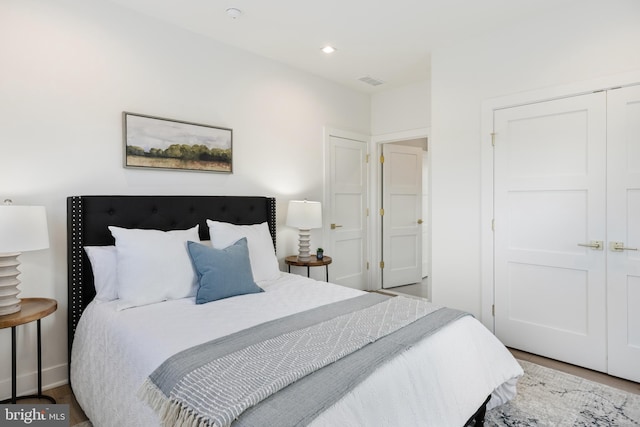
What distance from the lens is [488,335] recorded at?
201cm

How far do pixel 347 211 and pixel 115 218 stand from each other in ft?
8.88

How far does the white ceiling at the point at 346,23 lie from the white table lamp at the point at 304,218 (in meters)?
1.49

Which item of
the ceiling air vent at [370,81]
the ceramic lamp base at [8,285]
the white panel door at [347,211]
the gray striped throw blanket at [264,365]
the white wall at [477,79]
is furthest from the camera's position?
the white panel door at [347,211]

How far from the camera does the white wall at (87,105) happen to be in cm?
229

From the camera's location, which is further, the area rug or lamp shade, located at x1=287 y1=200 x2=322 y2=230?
lamp shade, located at x1=287 y1=200 x2=322 y2=230

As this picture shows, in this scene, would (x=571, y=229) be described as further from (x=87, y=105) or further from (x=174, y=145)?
(x=87, y=105)

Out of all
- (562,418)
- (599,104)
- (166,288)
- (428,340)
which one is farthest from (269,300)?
(599,104)

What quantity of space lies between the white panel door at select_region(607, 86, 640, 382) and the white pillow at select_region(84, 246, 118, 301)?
3.39 metres

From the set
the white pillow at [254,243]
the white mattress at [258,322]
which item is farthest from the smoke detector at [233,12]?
the white mattress at [258,322]

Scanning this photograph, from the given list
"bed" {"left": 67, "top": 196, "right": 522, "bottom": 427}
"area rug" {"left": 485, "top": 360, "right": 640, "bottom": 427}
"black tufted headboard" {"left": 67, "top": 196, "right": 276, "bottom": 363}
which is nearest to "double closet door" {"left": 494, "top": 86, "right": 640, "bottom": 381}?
"area rug" {"left": 485, "top": 360, "right": 640, "bottom": 427}

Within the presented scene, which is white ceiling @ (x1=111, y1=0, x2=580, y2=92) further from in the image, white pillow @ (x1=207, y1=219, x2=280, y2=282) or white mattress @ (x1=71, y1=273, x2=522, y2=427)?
white mattress @ (x1=71, y1=273, x2=522, y2=427)

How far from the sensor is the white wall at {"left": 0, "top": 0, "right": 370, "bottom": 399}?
229 cm

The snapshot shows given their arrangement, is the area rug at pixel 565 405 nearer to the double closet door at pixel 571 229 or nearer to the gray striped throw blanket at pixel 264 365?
the double closet door at pixel 571 229

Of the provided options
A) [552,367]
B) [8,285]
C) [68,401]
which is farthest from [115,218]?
[552,367]
